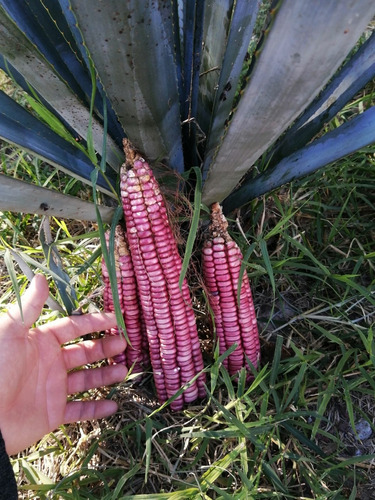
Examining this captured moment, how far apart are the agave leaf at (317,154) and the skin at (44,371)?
1.58 ft

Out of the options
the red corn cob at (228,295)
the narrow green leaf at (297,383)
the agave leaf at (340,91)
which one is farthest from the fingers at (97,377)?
the agave leaf at (340,91)

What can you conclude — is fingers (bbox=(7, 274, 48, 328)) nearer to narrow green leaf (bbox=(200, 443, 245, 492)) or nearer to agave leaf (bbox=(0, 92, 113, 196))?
agave leaf (bbox=(0, 92, 113, 196))

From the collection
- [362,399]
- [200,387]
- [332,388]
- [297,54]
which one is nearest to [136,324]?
[200,387]

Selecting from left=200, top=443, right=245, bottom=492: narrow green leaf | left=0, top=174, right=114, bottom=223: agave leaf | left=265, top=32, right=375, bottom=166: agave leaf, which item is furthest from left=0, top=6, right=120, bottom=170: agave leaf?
left=200, top=443, right=245, bottom=492: narrow green leaf

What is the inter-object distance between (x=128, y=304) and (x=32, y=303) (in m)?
0.23

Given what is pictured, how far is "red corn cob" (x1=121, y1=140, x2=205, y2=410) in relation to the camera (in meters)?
1.06

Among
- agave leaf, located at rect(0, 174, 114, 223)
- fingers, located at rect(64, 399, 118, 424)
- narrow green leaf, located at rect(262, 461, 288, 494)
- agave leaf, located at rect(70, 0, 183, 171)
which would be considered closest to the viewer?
agave leaf, located at rect(70, 0, 183, 171)

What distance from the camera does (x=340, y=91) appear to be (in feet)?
4.10

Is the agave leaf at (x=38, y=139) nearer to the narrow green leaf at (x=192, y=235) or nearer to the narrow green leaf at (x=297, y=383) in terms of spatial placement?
the narrow green leaf at (x=192, y=235)

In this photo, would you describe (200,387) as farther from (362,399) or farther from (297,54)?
(297,54)

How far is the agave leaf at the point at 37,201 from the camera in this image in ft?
3.04

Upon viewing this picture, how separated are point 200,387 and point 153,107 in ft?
2.45

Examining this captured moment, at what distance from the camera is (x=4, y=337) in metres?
1.17

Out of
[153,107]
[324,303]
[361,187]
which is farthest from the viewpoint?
[361,187]
